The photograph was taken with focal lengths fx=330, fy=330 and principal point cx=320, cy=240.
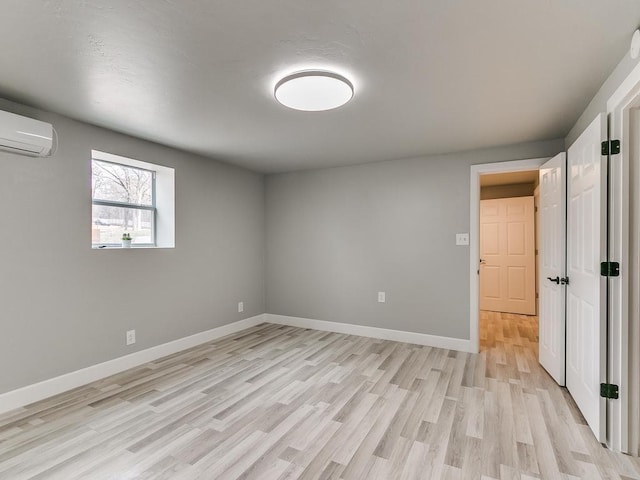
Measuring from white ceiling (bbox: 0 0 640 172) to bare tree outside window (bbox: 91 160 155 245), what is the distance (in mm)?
568

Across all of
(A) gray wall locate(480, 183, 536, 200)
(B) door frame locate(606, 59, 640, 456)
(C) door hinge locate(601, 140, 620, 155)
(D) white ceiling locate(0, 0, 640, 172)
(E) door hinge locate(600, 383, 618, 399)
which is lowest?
(E) door hinge locate(600, 383, 618, 399)

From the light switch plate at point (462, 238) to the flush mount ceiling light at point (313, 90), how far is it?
2364 millimetres

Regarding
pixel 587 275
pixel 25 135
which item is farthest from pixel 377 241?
pixel 25 135

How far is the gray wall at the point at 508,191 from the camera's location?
233 inches

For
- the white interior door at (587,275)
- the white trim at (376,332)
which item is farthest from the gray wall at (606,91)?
the white trim at (376,332)

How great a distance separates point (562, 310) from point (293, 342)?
2.83 m

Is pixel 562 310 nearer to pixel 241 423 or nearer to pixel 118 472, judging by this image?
pixel 241 423

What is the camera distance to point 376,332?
436 centimetres

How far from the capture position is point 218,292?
4.34 m

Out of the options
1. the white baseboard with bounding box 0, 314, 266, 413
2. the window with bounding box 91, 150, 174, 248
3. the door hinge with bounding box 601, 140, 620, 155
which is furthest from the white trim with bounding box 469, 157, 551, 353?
the window with bounding box 91, 150, 174, 248

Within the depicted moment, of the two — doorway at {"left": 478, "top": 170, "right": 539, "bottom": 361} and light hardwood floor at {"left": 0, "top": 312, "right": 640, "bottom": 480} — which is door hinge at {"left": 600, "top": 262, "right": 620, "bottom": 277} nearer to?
light hardwood floor at {"left": 0, "top": 312, "right": 640, "bottom": 480}

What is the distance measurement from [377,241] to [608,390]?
273cm

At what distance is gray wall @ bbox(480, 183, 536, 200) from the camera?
5925mm

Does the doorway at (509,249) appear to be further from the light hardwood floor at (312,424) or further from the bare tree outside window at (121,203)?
the bare tree outside window at (121,203)
